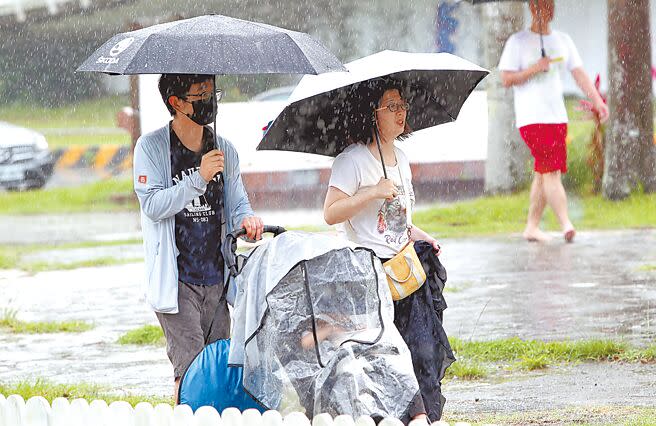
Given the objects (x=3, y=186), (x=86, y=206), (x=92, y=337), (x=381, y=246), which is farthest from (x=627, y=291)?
(x=3, y=186)

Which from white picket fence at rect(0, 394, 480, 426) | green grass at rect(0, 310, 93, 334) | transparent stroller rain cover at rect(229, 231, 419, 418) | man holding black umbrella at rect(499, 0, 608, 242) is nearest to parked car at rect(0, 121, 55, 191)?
man holding black umbrella at rect(499, 0, 608, 242)

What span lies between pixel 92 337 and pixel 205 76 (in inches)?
143

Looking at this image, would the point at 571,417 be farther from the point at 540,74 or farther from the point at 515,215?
the point at 515,215

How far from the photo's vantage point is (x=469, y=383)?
22.7ft

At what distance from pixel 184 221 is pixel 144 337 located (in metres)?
3.07

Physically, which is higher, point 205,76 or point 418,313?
point 205,76

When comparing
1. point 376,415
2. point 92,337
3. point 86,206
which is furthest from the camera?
point 86,206

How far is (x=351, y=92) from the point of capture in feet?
18.2

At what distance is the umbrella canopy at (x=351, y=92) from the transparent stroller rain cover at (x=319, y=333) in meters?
0.76

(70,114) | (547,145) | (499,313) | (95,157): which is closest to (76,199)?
(95,157)

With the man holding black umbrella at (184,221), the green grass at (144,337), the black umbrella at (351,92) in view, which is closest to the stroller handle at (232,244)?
the man holding black umbrella at (184,221)

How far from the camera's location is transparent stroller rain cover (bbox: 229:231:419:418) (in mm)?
4668

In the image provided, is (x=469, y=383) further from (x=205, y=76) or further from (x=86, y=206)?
(x=86, y=206)

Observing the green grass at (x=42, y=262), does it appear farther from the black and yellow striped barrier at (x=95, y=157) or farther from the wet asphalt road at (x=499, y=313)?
the black and yellow striped barrier at (x=95, y=157)
